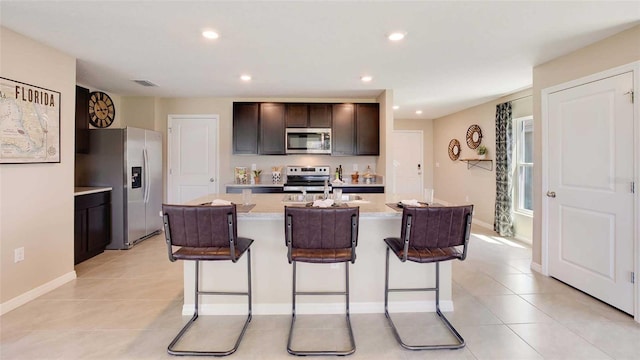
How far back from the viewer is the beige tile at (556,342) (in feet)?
6.51

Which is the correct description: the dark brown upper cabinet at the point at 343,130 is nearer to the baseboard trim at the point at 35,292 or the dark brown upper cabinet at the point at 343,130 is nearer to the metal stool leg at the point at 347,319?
the metal stool leg at the point at 347,319

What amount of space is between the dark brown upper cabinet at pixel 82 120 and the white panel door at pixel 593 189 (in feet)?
17.7

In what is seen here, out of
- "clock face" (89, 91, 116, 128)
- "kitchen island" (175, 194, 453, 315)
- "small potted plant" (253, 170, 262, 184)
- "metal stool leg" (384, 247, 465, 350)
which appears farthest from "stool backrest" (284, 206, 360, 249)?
"clock face" (89, 91, 116, 128)

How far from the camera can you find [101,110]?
4.66 m

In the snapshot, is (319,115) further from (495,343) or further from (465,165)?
(495,343)

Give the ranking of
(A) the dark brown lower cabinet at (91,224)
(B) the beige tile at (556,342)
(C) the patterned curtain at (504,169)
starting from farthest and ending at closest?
(C) the patterned curtain at (504,169)
(A) the dark brown lower cabinet at (91,224)
(B) the beige tile at (556,342)

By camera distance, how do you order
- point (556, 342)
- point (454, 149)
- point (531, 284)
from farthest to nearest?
point (454, 149) < point (531, 284) < point (556, 342)

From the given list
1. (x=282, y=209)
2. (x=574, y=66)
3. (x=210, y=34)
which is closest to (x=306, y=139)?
(x=210, y=34)

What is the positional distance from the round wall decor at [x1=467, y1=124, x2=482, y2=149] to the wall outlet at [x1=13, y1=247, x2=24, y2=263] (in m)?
6.55

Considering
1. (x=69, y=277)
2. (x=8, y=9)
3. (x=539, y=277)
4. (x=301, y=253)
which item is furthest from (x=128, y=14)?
(x=539, y=277)

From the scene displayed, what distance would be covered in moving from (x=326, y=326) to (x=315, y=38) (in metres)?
2.40

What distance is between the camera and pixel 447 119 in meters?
7.07

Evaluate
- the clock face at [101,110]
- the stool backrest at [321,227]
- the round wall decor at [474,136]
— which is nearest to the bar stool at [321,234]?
the stool backrest at [321,227]

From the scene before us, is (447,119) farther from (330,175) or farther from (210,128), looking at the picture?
(210,128)
